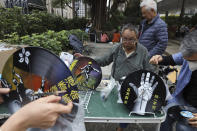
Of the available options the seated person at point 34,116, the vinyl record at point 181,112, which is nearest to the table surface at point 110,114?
the vinyl record at point 181,112

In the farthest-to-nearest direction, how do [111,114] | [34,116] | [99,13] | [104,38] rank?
[99,13] < [104,38] < [111,114] < [34,116]

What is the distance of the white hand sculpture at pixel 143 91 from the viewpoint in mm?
1444

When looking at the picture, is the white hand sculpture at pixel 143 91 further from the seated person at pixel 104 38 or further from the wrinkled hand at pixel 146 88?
the seated person at pixel 104 38

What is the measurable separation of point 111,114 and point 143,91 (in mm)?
370

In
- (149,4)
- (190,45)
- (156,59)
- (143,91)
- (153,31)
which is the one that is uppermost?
(149,4)

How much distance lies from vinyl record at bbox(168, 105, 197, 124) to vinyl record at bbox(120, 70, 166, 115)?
8.8 inches

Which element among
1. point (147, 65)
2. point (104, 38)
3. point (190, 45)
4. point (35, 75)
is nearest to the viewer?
point (35, 75)

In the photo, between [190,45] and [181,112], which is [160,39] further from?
[181,112]

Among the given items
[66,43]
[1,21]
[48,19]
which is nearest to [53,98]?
[1,21]

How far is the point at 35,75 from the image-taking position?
0.77 metres

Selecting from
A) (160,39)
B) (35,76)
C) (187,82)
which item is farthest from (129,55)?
(35,76)

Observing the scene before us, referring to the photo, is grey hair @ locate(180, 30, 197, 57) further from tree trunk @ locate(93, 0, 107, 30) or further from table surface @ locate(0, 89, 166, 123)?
tree trunk @ locate(93, 0, 107, 30)

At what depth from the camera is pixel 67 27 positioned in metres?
12.9

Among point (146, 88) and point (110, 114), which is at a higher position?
point (146, 88)
